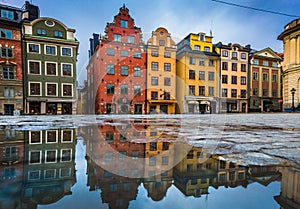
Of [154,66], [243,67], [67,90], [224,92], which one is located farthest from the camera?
[243,67]

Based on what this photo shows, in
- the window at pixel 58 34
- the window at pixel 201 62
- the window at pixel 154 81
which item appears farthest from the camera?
the window at pixel 201 62

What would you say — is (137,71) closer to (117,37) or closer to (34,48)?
(117,37)

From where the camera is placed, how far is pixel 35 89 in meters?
24.4

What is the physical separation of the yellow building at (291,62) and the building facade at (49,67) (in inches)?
1156

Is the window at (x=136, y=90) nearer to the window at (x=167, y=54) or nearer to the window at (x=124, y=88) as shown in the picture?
the window at (x=124, y=88)

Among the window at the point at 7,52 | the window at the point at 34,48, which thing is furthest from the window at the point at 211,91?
the window at the point at 7,52

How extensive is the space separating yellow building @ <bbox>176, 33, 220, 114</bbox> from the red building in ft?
24.1

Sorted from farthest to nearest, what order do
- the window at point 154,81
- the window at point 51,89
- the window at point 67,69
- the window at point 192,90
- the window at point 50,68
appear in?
the window at point 192,90 < the window at point 154,81 < the window at point 67,69 < the window at point 50,68 < the window at point 51,89

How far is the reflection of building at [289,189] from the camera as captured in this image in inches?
48.2

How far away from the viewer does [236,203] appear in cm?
123

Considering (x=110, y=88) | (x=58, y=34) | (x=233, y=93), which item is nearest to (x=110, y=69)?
(x=110, y=88)

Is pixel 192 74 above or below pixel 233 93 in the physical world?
above

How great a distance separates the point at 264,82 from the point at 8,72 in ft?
146

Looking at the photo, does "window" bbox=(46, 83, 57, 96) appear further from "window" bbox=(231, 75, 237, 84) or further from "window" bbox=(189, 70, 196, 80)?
"window" bbox=(231, 75, 237, 84)
